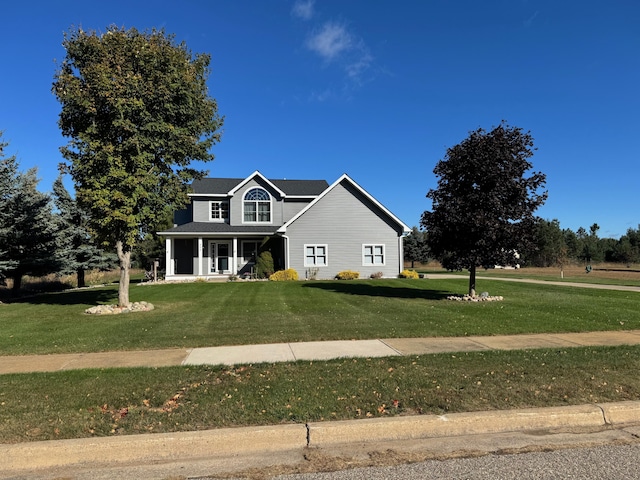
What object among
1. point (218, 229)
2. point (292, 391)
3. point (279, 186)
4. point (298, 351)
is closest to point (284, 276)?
point (218, 229)

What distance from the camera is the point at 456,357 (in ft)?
23.9

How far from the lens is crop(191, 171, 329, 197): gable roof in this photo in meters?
30.4

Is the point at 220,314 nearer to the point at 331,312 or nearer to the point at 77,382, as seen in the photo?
the point at 331,312

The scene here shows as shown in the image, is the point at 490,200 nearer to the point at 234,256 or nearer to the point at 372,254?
the point at 372,254

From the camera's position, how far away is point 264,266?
27906mm

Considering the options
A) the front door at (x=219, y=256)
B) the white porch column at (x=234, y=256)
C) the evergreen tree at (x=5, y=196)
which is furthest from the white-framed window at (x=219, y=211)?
the evergreen tree at (x=5, y=196)

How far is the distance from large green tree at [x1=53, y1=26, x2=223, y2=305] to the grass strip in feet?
24.9

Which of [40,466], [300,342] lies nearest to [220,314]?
[300,342]

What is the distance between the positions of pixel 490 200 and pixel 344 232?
14.4 meters

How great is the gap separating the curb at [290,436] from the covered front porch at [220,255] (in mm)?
24549

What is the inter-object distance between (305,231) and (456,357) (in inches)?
836

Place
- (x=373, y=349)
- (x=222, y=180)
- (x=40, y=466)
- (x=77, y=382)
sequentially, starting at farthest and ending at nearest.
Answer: (x=222, y=180), (x=373, y=349), (x=77, y=382), (x=40, y=466)

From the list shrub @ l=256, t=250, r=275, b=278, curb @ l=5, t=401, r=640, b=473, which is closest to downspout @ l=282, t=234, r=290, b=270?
shrub @ l=256, t=250, r=275, b=278

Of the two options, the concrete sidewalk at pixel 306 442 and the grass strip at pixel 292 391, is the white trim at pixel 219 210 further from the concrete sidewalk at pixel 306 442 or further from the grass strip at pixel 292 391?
the concrete sidewalk at pixel 306 442
